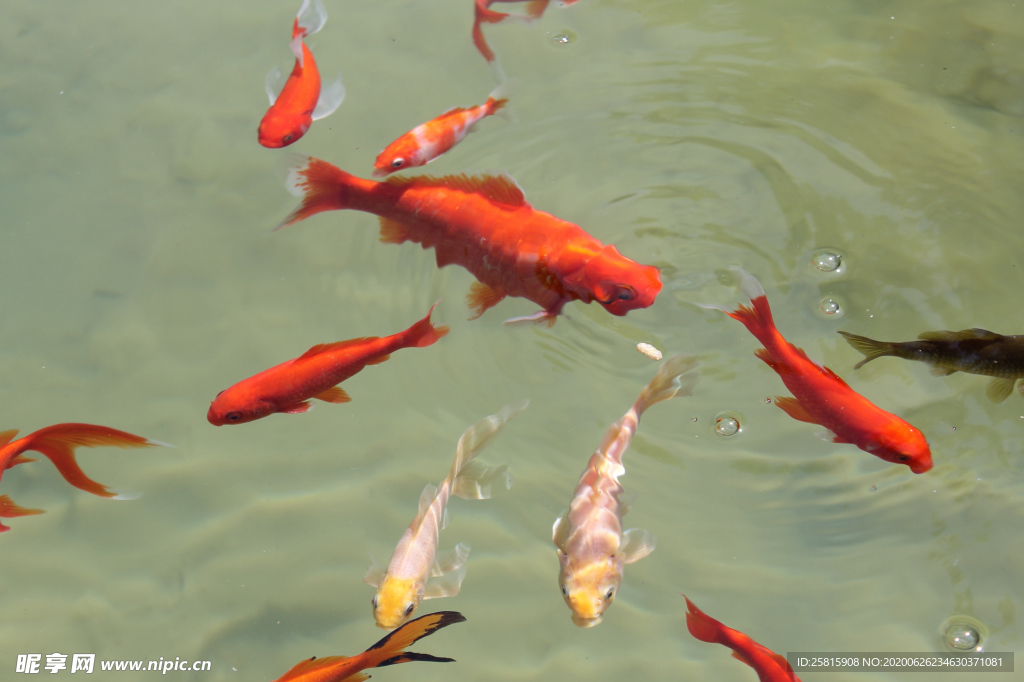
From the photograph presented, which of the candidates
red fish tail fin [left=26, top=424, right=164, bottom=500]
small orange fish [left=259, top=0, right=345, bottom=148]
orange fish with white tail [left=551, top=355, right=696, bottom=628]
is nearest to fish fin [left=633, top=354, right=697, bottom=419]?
orange fish with white tail [left=551, top=355, right=696, bottom=628]

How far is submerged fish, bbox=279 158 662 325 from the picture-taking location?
8.58 feet

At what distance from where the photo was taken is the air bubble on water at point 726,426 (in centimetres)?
329

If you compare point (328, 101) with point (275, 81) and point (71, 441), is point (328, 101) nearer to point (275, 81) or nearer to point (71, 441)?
point (275, 81)

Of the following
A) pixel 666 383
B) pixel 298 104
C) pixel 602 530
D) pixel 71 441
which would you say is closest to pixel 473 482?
pixel 602 530

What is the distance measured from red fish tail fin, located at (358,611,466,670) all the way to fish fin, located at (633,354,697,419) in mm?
1157

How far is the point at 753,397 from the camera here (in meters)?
3.34

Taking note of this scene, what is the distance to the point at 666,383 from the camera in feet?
9.82

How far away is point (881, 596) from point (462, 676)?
1.83 m

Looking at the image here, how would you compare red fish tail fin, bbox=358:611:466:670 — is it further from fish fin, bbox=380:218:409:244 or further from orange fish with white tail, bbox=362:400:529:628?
fish fin, bbox=380:218:409:244

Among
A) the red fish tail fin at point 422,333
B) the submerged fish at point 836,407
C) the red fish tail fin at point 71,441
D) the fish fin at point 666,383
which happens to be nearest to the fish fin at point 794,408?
the submerged fish at point 836,407

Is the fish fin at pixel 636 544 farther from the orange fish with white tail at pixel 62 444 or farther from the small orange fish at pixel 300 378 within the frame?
the orange fish with white tail at pixel 62 444

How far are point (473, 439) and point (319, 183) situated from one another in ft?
4.04

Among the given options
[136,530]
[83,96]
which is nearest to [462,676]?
[136,530]

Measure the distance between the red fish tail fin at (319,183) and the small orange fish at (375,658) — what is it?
169cm
